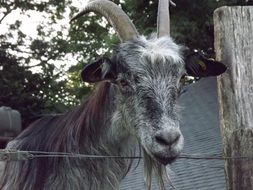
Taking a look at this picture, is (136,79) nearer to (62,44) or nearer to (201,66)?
(201,66)

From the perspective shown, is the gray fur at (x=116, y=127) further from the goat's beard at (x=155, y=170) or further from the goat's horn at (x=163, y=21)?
the goat's horn at (x=163, y=21)

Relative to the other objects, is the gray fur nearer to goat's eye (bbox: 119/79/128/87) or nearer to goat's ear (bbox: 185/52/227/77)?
goat's eye (bbox: 119/79/128/87)

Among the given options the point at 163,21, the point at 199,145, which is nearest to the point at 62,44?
the point at 199,145

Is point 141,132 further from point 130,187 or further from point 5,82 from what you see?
point 5,82

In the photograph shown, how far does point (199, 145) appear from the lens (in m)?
8.71

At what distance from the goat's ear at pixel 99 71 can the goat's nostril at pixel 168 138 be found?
62cm

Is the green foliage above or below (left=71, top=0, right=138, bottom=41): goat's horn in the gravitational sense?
above

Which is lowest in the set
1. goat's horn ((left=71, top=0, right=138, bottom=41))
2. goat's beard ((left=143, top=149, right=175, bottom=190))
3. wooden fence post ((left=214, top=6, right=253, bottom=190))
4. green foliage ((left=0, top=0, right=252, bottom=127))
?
goat's beard ((left=143, top=149, right=175, bottom=190))

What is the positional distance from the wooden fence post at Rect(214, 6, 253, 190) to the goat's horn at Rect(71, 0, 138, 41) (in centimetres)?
60

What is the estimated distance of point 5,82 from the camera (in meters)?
16.8

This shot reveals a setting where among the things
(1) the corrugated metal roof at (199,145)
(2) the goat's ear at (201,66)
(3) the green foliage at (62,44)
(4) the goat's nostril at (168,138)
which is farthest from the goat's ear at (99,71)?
(3) the green foliage at (62,44)

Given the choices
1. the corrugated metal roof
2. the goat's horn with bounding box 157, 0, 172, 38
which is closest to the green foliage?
the corrugated metal roof

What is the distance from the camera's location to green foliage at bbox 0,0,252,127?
43.5 ft

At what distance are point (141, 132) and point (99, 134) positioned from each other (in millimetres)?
505
